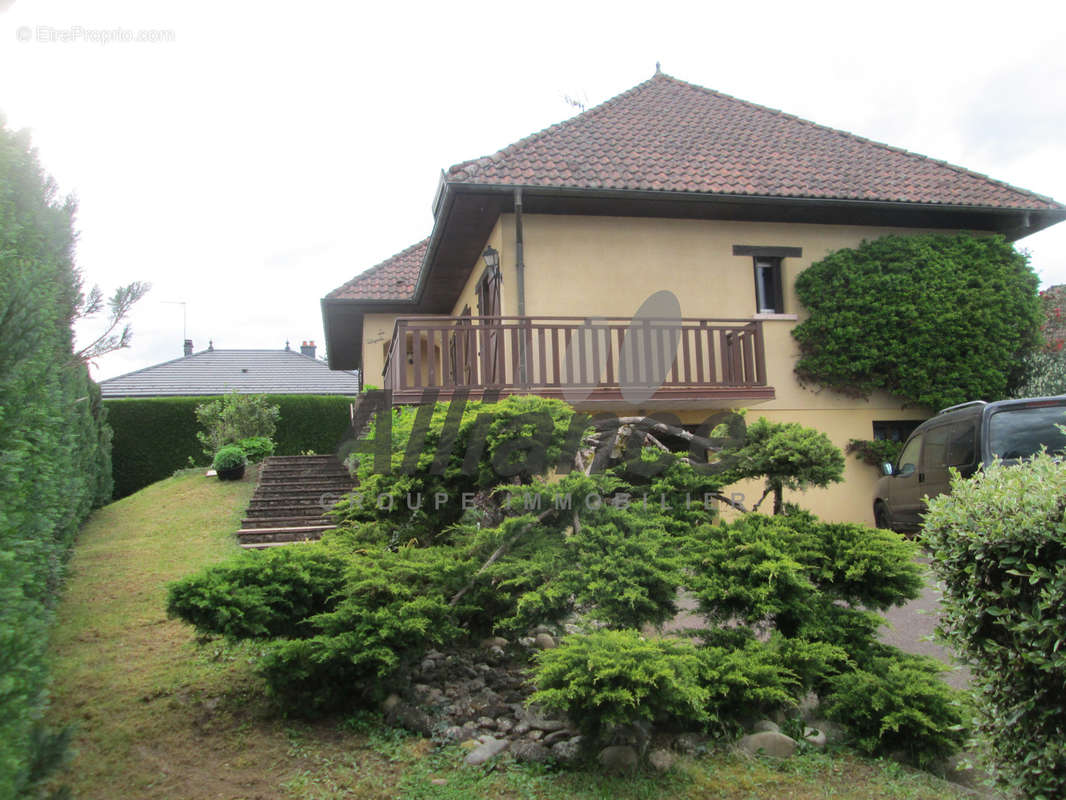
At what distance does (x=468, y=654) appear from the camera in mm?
5324

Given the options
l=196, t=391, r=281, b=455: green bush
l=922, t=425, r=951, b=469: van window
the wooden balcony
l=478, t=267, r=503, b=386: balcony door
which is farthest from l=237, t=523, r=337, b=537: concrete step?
l=922, t=425, r=951, b=469: van window

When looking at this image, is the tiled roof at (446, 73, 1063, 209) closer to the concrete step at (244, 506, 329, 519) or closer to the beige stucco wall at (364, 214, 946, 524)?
the beige stucco wall at (364, 214, 946, 524)

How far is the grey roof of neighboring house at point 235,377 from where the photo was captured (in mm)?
27531

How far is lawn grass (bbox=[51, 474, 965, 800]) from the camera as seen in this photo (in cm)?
364

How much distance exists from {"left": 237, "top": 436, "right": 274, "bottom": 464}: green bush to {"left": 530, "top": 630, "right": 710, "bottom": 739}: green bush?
49.5 feet

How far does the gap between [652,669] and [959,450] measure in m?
6.32

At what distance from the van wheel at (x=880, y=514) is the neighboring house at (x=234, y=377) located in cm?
1930

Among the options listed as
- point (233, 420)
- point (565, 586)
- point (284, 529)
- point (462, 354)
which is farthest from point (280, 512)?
point (565, 586)

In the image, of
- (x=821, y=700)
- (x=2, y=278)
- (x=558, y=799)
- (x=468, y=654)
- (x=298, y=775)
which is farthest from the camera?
(x=468, y=654)

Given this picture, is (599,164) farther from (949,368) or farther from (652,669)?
(652,669)

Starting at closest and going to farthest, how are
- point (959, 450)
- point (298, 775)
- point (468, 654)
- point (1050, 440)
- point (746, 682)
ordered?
point (298, 775)
point (746, 682)
point (468, 654)
point (1050, 440)
point (959, 450)

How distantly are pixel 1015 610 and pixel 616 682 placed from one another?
5.66ft

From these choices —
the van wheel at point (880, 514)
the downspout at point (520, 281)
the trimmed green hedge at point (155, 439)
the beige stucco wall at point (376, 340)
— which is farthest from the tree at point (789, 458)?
the trimmed green hedge at point (155, 439)


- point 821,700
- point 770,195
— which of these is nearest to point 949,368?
point 770,195
